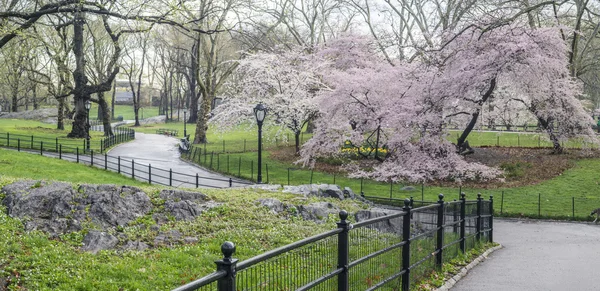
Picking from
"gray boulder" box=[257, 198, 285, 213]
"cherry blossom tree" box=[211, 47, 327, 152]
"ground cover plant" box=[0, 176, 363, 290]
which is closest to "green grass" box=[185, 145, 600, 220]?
"cherry blossom tree" box=[211, 47, 327, 152]

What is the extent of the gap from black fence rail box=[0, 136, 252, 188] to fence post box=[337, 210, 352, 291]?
17.3m

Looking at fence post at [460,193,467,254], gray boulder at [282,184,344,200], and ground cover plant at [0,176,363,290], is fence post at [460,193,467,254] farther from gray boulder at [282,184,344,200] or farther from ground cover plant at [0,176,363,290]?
gray boulder at [282,184,344,200]

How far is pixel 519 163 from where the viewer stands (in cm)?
3247

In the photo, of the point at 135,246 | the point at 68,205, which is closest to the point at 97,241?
the point at 135,246

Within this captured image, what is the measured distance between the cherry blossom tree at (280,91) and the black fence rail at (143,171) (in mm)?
9340

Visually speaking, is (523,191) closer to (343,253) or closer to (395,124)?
(395,124)

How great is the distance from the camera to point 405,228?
8.48 m

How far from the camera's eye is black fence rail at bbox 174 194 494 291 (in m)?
4.79

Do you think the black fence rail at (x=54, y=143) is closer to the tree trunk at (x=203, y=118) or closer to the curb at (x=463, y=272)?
the tree trunk at (x=203, y=118)

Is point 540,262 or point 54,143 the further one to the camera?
point 54,143

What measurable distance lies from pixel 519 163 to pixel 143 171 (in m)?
21.3

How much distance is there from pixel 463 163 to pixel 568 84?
8564 millimetres

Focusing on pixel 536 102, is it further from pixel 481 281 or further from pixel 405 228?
pixel 405 228

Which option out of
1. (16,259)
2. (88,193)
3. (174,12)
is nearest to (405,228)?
(16,259)
